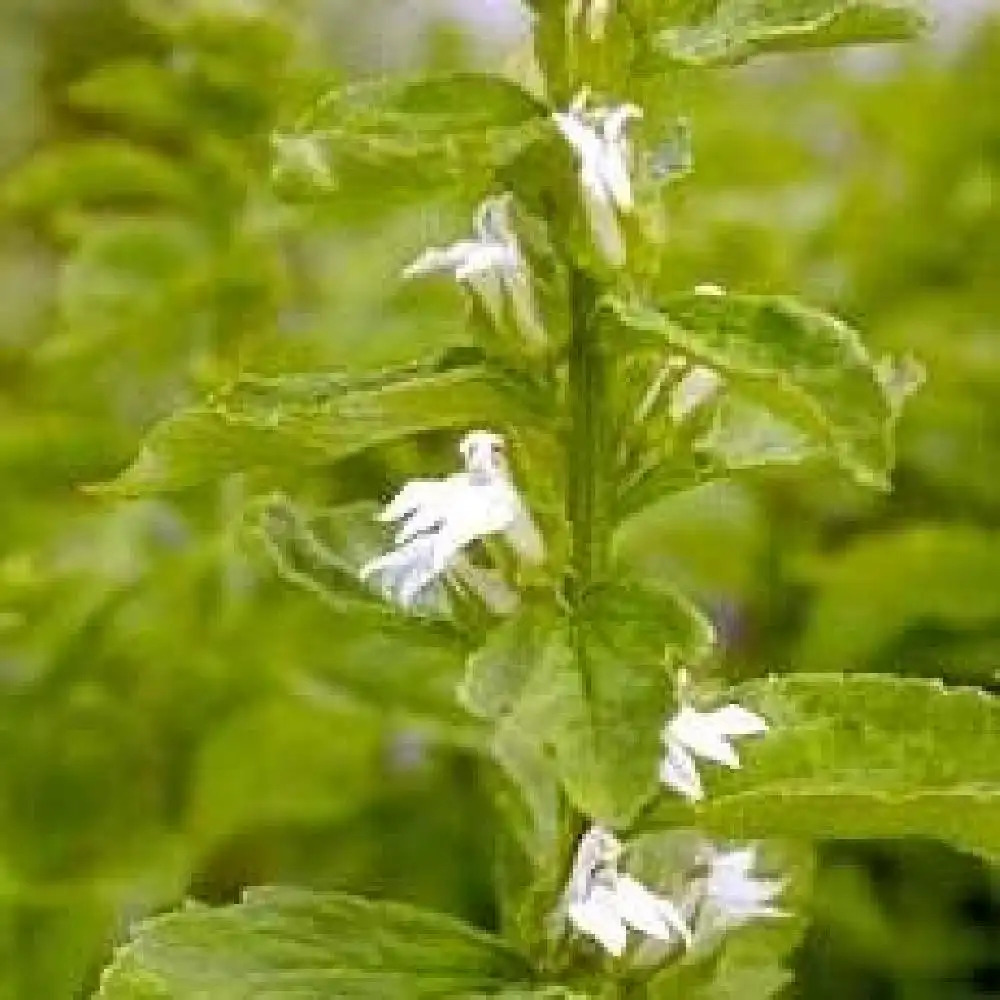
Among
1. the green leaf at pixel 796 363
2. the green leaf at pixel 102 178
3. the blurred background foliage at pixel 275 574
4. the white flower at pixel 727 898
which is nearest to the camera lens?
the green leaf at pixel 796 363

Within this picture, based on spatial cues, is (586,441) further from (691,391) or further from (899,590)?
(899,590)

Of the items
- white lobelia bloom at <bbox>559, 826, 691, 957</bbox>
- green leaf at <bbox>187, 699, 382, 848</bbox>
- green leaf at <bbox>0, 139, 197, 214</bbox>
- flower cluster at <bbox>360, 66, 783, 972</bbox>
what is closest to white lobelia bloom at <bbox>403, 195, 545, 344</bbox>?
flower cluster at <bbox>360, 66, 783, 972</bbox>

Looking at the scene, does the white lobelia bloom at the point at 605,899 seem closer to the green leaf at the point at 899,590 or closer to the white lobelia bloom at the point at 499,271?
the white lobelia bloom at the point at 499,271

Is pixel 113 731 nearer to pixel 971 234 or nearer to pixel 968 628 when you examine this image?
pixel 968 628

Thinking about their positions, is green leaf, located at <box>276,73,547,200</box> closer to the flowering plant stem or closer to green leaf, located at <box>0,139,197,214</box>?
the flowering plant stem

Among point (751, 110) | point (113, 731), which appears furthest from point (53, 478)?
point (751, 110)

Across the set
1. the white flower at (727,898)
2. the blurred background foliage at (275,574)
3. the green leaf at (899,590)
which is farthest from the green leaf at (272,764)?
the white flower at (727,898)
